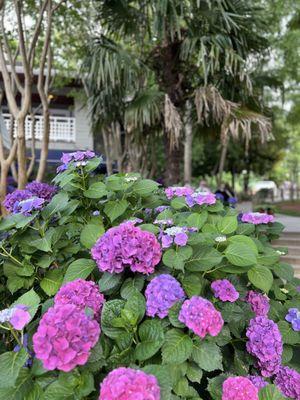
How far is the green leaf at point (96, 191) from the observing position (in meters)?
1.89

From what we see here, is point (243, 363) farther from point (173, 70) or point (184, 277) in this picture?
A: point (173, 70)

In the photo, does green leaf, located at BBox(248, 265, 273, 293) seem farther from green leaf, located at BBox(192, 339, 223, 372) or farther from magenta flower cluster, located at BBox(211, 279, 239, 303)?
green leaf, located at BBox(192, 339, 223, 372)

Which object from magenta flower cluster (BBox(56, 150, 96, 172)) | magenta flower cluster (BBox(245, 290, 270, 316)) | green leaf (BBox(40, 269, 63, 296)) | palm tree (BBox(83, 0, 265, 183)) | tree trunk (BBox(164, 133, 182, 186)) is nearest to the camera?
green leaf (BBox(40, 269, 63, 296))

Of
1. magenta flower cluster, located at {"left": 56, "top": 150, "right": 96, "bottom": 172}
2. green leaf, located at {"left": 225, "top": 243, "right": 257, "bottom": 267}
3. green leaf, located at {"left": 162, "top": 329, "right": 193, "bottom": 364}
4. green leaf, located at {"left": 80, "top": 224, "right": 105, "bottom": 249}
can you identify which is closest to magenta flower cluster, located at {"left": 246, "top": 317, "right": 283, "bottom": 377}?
green leaf, located at {"left": 225, "top": 243, "right": 257, "bottom": 267}

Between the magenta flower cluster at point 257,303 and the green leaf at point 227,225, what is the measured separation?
1.00 feet

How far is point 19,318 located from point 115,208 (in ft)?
2.49

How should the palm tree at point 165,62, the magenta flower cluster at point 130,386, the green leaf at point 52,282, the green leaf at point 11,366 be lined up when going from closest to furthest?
1. the magenta flower cluster at point 130,386
2. the green leaf at point 11,366
3. the green leaf at point 52,282
4. the palm tree at point 165,62

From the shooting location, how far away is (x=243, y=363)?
1674 millimetres

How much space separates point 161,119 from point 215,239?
5.10 m

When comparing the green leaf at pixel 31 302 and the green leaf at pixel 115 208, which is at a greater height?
the green leaf at pixel 115 208

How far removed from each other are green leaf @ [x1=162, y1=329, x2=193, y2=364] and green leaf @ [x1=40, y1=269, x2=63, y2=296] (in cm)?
58

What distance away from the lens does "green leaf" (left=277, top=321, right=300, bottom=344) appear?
6.04 feet

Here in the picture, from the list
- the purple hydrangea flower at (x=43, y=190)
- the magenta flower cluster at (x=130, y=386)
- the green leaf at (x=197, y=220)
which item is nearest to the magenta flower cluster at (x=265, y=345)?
the green leaf at (x=197, y=220)

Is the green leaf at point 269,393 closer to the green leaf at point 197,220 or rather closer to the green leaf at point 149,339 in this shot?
the green leaf at point 149,339
